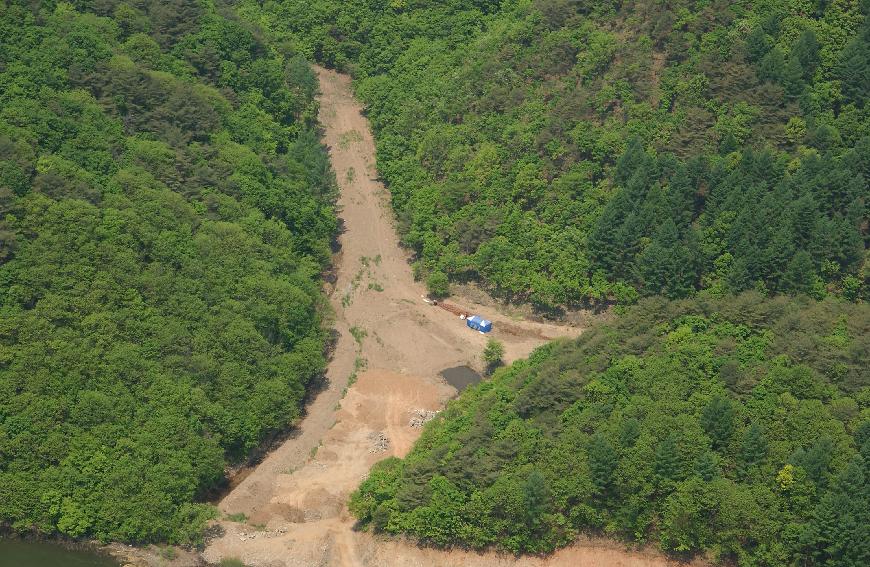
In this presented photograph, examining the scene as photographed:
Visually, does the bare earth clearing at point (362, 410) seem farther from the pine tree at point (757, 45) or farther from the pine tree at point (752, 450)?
the pine tree at point (757, 45)

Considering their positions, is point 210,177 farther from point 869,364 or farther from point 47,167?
point 869,364

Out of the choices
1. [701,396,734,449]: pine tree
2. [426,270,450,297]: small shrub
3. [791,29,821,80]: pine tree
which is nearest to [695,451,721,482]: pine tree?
[701,396,734,449]: pine tree

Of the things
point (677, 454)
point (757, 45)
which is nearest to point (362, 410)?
point (677, 454)

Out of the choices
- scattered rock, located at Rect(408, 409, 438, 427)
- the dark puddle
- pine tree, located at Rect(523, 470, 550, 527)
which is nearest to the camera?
pine tree, located at Rect(523, 470, 550, 527)

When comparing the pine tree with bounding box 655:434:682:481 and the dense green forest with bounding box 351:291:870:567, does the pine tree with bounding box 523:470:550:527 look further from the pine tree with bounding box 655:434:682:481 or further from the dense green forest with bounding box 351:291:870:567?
the pine tree with bounding box 655:434:682:481

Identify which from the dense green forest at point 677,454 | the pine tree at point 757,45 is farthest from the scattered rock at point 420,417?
the pine tree at point 757,45

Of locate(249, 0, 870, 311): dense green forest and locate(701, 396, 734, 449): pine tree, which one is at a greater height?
locate(249, 0, 870, 311): dense green forest
